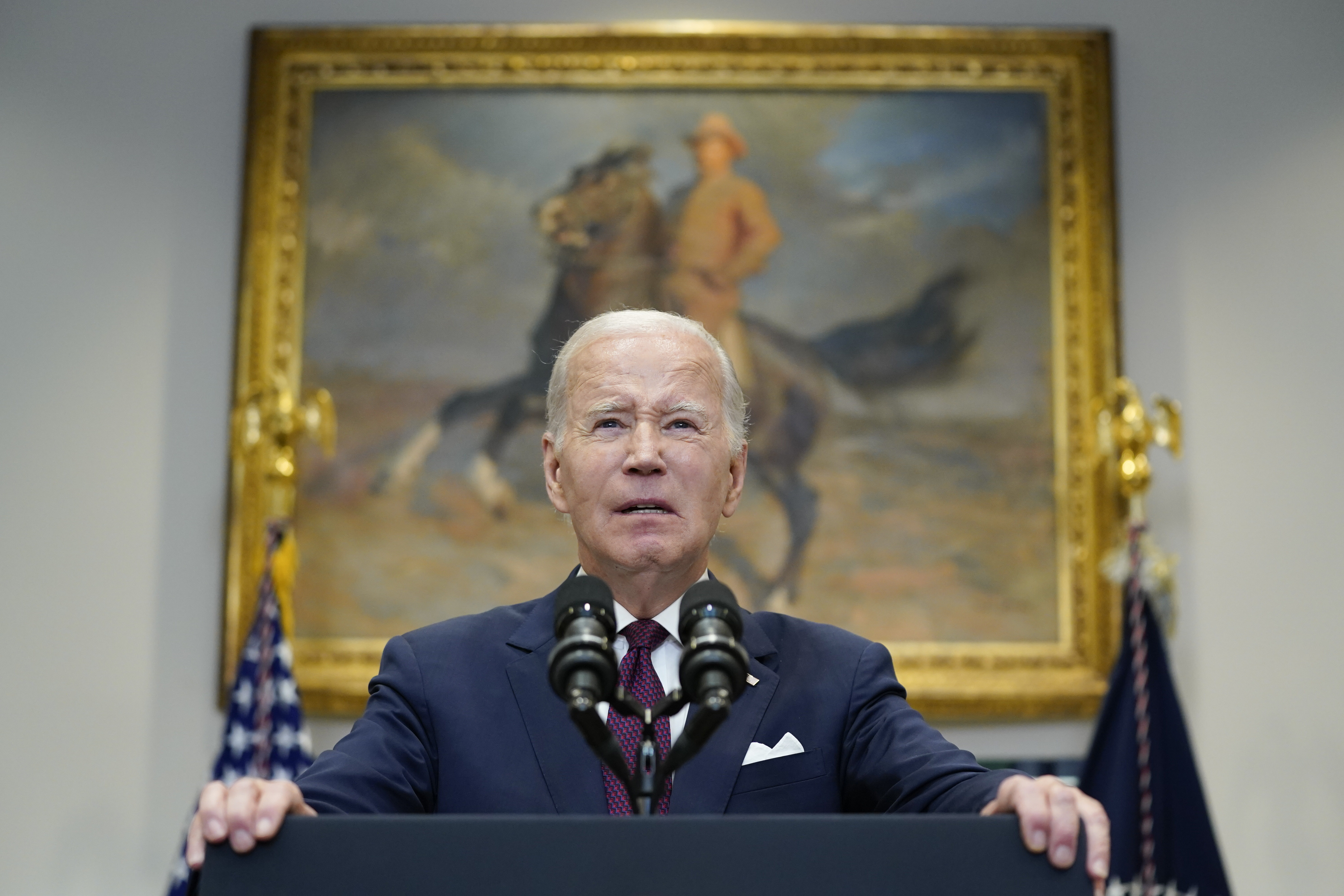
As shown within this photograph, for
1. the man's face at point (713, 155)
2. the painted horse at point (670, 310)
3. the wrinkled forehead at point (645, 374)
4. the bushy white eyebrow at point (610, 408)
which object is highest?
the man's face at point (713, 155)

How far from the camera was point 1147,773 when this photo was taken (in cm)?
461

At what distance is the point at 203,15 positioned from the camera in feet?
17.7

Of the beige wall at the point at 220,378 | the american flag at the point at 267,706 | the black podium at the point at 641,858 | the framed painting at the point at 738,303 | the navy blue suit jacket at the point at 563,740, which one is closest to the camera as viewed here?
the black podium at the point at 641,858

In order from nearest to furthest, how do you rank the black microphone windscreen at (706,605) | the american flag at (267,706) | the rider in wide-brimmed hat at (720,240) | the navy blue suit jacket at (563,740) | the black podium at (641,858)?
the black podium at (641,858) → the black microphone windscreen at (706,605) → the navy blue suit jacket at (563,740) → the american flag at (267,706) → the rider in wide-brimmed hat at (720,240)

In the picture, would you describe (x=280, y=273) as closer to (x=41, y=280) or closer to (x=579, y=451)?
(x=41, y=280)

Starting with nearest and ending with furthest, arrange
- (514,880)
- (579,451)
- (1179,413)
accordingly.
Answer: (514,880) → (579,451) → (1179,413)

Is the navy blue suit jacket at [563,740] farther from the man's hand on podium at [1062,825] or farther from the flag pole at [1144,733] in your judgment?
the flag pole at [1144,733]

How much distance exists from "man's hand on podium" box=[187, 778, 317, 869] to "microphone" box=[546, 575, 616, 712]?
0.37 meters

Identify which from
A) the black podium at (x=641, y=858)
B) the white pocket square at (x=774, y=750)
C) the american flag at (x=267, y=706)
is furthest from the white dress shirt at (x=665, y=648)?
the american flag at (x=267, y=706)

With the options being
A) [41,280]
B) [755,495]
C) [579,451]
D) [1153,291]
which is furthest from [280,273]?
[1153,291]

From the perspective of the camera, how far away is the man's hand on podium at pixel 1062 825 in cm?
156

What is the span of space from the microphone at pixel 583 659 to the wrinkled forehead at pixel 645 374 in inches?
30.3

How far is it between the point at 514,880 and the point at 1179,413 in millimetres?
4183

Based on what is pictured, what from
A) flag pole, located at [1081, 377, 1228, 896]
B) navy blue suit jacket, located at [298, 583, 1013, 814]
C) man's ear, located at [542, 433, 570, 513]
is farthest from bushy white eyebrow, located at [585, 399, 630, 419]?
flag pole, located at [1081, 377, 1228, 896]
